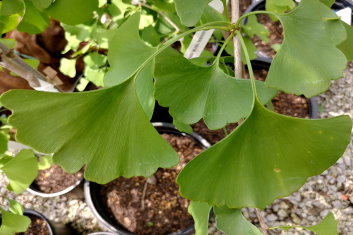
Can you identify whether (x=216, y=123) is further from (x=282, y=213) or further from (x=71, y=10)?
(x=282, y=213)

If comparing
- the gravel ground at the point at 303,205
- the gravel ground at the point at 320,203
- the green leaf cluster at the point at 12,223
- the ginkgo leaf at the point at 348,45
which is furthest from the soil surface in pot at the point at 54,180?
the ginkgo leaf at the point at 348,45

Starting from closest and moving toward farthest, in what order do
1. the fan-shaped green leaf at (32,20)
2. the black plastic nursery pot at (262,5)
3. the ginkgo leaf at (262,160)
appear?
the ginkgo leaf at (262,160), the fan-shaped green leaf at (32,20), the black plastic nursery pot at (262,5)

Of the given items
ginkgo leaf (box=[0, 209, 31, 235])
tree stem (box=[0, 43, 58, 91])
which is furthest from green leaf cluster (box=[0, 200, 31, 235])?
tree stem (box=[0, 43, 58, 91])

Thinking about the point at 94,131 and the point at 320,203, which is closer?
the point at 94,131

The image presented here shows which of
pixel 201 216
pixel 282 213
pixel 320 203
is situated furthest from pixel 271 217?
pixel 201 216

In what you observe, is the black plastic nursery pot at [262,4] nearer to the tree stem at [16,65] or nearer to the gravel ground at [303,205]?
the gravel ground at [303,205]

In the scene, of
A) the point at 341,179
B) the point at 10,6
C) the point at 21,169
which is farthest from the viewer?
the point at 341,179
